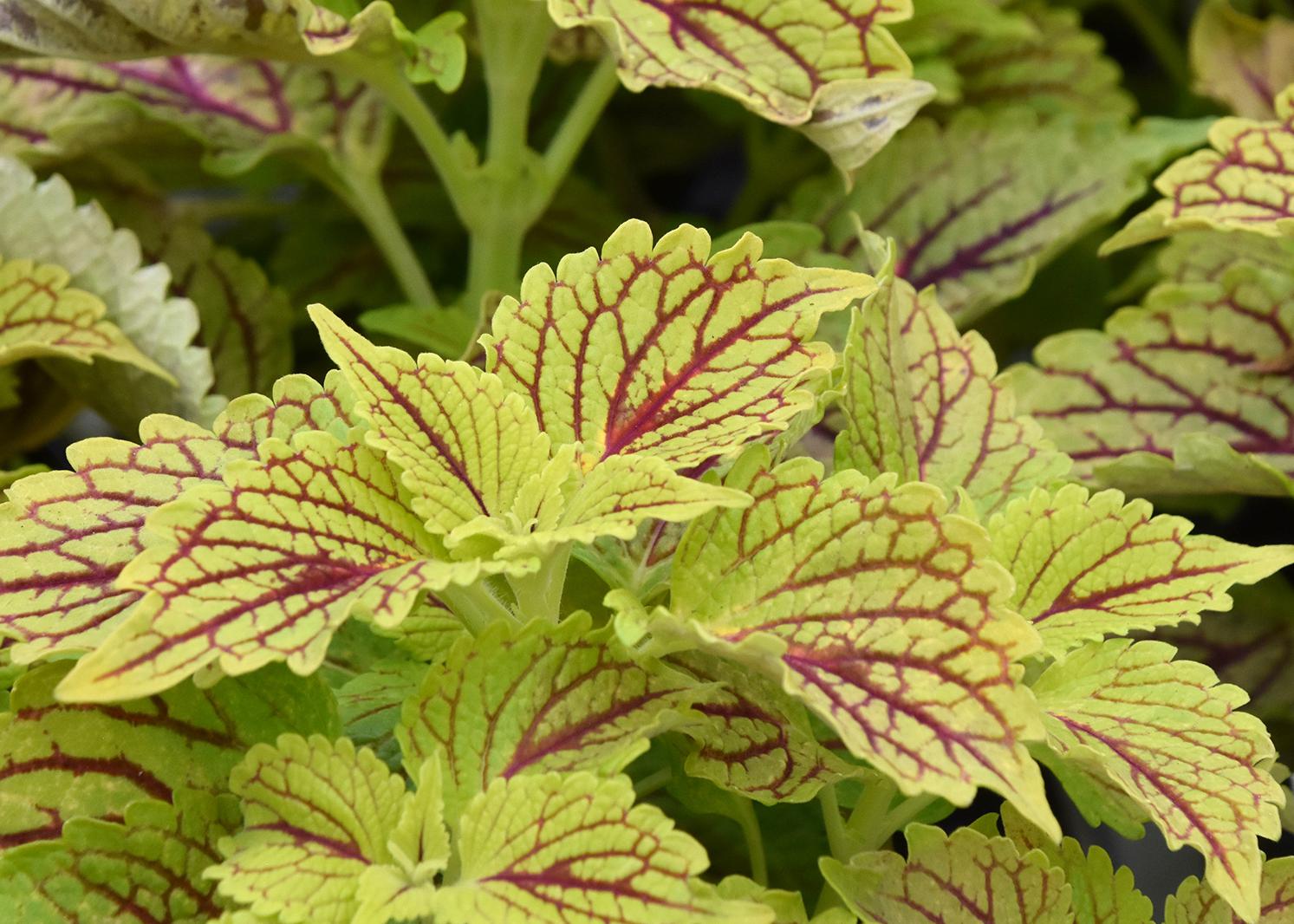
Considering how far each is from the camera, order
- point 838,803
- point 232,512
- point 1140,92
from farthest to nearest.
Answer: point 1140,92, point 838,803, point 232,512

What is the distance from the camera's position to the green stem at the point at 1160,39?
141cm

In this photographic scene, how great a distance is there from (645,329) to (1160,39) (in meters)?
1.02

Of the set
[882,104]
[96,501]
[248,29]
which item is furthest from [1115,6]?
[96,501]

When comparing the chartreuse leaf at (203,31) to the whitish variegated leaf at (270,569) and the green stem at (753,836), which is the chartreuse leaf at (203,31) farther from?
the green stem at (753,836)

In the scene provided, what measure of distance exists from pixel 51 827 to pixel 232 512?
0.17 m

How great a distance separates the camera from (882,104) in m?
0.77

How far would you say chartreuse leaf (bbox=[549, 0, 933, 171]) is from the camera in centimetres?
77

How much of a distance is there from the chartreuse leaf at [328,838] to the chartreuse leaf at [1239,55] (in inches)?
34.8

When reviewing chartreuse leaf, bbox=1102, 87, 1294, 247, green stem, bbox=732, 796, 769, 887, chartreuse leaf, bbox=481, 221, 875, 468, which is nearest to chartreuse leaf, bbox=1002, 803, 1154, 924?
green stem, bbox=732, 796, 769, 887

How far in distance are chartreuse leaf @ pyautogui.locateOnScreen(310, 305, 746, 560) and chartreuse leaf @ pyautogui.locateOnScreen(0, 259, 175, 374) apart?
275mm

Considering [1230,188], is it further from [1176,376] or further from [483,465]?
[483,465]

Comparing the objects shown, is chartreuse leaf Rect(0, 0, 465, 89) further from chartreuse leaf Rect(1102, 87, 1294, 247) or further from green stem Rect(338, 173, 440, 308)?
chartreuse leaf Rect(1102, 87, 1294, 247)

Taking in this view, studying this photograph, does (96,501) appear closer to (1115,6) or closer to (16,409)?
(16,409)

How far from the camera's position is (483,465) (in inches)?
23.6
